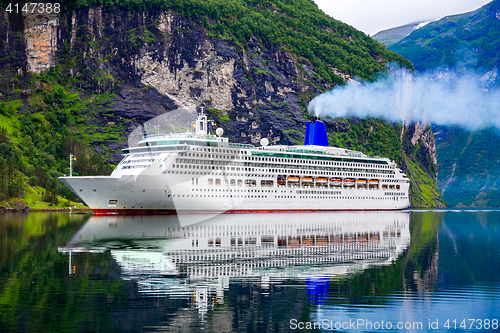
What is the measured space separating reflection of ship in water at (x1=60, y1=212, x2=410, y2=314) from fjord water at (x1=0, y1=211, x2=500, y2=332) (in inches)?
4.4

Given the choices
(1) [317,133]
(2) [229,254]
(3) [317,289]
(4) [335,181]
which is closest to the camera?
(3) [317,289]

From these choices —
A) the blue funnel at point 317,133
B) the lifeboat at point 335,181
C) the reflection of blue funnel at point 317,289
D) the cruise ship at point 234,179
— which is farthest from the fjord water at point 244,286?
the blue funnel at point 317,133

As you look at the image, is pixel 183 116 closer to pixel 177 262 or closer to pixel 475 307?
pixel 177 262

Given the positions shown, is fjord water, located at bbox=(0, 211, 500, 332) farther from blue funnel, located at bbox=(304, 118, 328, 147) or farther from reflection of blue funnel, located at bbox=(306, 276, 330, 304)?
blue funnel, located at bbox=(304, 118, 328, 147)

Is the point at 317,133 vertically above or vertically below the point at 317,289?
above

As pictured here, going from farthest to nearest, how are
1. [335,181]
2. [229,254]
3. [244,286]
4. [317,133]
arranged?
[317,133], [335,181], [229,254], [244,286]

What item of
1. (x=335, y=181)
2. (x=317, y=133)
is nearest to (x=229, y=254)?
(x=335, y=181)

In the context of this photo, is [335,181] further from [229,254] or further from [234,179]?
[229,254]

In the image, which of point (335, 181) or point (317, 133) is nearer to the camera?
point (335, 181)

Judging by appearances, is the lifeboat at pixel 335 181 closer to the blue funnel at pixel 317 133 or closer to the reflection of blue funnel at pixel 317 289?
the blue funnel at pixel 317 133

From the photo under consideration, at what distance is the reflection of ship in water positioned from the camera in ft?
94.6

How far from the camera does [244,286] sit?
2719cm

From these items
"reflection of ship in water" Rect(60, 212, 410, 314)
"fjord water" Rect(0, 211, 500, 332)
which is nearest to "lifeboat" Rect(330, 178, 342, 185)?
"reflection of ship in water" Rect(60, 212, 410, 314)

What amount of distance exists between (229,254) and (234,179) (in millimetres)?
65532
